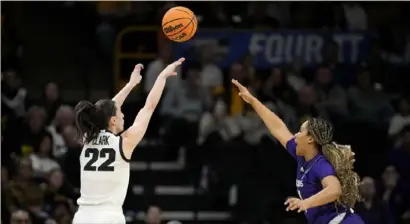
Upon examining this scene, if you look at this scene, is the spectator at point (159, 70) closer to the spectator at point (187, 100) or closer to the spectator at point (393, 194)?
the spectator at point (187, 100)

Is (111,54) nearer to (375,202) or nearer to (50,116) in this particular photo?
(50,116)

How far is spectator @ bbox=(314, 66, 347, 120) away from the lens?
15047 mm

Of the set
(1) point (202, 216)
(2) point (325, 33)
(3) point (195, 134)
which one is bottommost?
(1) point (202, 216)

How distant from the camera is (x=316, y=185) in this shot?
356 inches

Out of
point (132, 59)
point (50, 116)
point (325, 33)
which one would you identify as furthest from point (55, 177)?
point (325, 33)

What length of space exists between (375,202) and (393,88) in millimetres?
2687

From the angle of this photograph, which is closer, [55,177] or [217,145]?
[55,177]

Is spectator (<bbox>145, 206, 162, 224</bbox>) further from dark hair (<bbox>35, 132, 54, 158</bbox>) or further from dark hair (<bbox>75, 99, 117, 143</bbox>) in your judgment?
dark hair (<bbox>75, 99, 117, 143</bbox>)

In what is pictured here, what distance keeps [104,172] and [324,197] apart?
1.65 m

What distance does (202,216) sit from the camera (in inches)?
561

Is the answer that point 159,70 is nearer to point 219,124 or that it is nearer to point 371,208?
point 219,124

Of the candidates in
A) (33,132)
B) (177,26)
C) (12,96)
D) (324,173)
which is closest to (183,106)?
(33,132)

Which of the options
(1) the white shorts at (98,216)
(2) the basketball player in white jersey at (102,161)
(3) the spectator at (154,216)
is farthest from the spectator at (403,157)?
(1) the white shorts at (98,216)

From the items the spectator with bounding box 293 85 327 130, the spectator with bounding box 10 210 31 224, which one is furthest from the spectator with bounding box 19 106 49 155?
the spectator with bounding box 293 85 327 130
